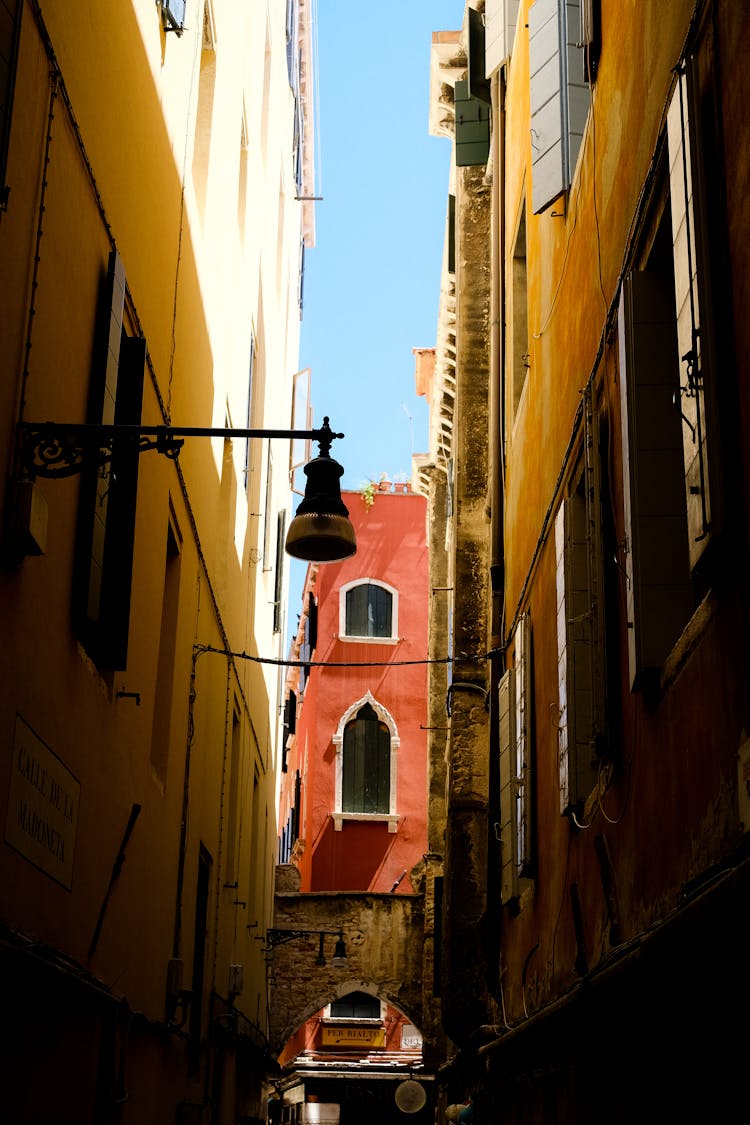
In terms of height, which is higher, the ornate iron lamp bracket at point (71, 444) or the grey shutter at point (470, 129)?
the grey shutter at point (470, 129)

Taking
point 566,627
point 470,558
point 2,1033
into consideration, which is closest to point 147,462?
point 566,627

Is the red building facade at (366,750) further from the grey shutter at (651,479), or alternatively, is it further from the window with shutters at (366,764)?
the grey shutter at (651,479)

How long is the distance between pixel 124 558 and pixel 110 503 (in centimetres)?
29

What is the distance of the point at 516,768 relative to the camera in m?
9.90

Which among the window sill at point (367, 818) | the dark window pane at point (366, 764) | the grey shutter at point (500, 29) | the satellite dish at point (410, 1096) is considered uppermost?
the grey shutter at point (500, 29)

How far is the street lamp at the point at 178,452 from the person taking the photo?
516cm

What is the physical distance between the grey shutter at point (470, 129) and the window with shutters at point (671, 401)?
1195 cm

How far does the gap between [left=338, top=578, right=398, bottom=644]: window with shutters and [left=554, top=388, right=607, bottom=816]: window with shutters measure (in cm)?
2734

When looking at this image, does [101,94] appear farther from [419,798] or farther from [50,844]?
[419,798]

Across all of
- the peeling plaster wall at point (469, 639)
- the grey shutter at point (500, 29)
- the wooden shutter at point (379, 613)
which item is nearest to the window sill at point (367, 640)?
the wooden shutter at point (379, 613)

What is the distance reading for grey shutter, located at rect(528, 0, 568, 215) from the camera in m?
8.71

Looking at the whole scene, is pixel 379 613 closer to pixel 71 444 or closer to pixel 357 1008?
pixel 357 1008

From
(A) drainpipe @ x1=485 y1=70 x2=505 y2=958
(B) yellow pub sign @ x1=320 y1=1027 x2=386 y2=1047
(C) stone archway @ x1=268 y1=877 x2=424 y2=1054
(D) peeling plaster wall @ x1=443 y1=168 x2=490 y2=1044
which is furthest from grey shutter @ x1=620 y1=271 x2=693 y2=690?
(B) yellow pub sign @ x1=320 y1=1027 x2=386 y2=1047

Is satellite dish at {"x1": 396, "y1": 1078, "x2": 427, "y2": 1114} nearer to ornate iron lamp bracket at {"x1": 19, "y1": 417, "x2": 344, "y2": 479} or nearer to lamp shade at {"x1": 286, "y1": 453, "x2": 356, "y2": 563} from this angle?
lamp shade at {"x1": 286, "y1": 453, "x2": 356, "y2": 563}
